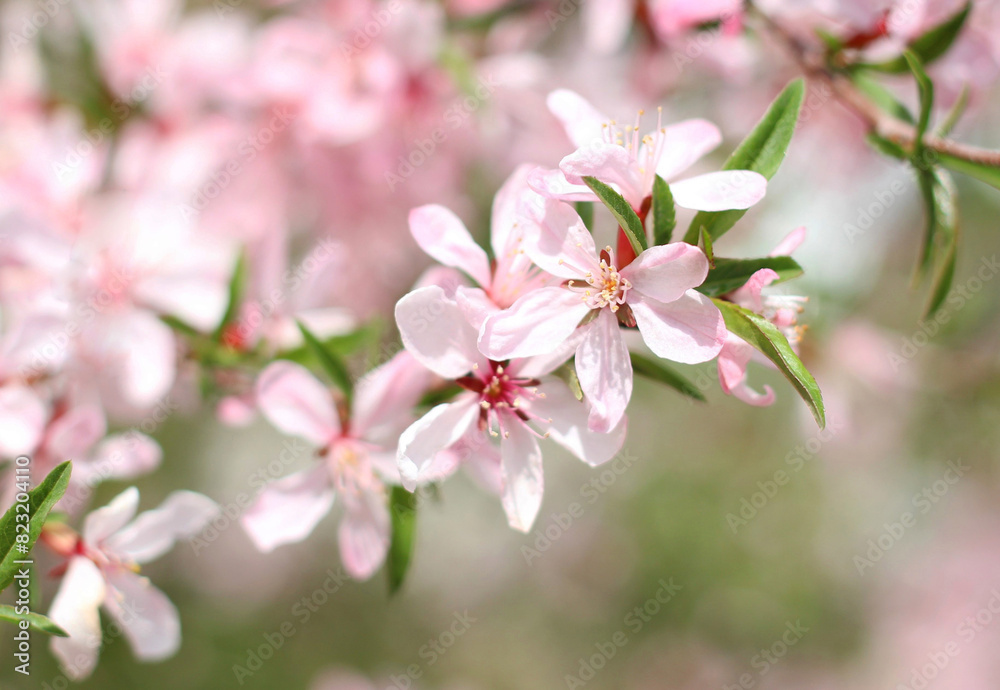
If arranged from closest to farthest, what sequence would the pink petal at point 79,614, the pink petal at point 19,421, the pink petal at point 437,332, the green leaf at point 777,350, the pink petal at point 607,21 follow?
the green leaf at point 777,350 → the pink petal at point 437,332 → the pink petal at point 79,614 → the pink petal at point 19,421 → the pink petal at point 607,21

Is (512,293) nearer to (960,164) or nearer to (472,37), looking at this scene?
(960,164)

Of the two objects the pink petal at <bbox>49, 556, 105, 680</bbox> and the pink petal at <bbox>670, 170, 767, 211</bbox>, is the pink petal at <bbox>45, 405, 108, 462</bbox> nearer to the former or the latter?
the pink petal at <bbox>49, 556, 105, 680</bbox>

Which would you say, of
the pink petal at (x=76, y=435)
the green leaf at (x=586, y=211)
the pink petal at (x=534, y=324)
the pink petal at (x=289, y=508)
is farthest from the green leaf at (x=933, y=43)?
the pink petal at (x=76, y=435)

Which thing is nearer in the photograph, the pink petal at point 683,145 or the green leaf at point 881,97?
the pink petal at point 683,145

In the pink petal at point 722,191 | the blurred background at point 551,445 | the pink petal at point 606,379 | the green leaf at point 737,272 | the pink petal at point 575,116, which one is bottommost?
the blurred background at point 551,445

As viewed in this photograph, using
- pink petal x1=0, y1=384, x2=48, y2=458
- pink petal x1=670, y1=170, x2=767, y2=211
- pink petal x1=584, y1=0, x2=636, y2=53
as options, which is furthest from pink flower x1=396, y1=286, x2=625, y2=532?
pink petal x1=584, y1=0, x2=636, y2=53

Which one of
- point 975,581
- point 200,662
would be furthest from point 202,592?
point 975,581

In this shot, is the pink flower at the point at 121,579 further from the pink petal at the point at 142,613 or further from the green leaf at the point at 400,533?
the green leaf at the point at 400,533
